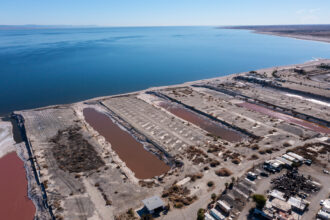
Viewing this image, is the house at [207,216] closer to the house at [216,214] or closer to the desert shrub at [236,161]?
the house at [216,214]

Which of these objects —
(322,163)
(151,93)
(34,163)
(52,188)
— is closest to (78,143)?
(34,163)

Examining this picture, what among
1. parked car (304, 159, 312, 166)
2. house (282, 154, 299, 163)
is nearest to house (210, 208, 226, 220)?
house (282, 154, 299, 163)

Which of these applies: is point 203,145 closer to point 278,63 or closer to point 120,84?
point 120,84

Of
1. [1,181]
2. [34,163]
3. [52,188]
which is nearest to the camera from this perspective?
[52,188]

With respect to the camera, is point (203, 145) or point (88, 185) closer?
point (88, 185)

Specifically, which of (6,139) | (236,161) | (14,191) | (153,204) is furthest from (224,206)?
(6,139)

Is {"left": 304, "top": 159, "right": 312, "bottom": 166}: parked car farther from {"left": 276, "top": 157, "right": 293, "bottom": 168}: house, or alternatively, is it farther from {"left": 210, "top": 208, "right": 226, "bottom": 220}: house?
{"left": 210, "top": 208, "right": 226, "bottom": 220}: house

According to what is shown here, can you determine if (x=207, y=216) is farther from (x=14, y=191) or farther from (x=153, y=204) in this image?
(x=14, y=191)
